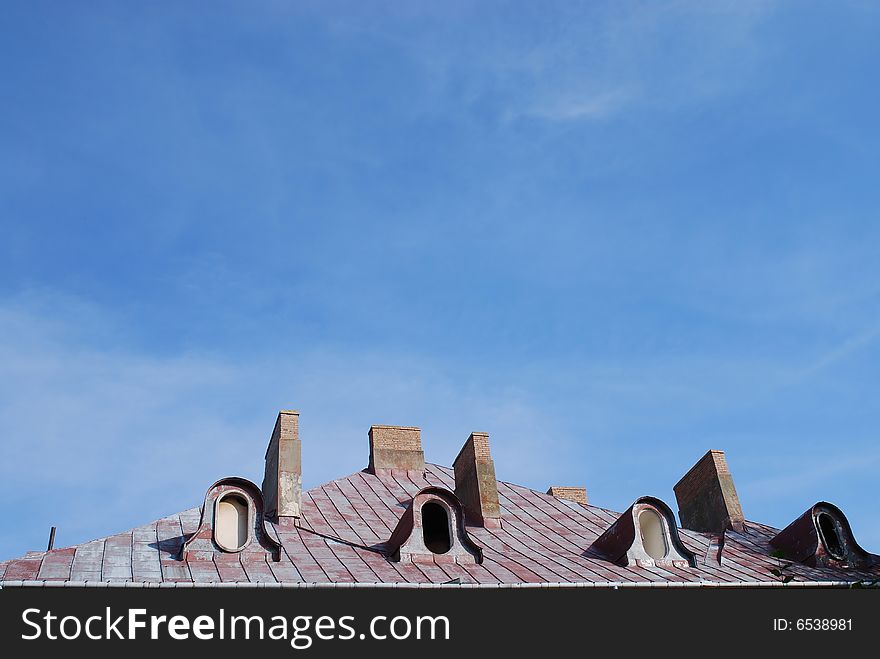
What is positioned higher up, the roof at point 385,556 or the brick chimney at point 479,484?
the brick chimney at point 479,484

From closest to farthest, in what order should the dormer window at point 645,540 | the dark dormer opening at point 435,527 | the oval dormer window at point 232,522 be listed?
1. the oval dormer window at point 232,522
2. the dark dormer opening at point 435,527
3. the dormer window at point 645,540

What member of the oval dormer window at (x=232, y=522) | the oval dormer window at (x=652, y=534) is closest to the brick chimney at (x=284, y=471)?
the oval dormer window at (x=232, y=522)

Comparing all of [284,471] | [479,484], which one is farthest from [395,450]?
[284,471]

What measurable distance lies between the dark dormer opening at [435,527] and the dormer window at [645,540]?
12.2 feet

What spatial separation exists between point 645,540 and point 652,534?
0.69 ft

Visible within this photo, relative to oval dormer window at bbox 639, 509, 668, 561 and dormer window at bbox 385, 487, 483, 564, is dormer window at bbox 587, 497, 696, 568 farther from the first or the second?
dormer window at bbox 385, 487, 483, 564

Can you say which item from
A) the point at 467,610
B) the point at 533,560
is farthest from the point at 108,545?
the point at 533,560

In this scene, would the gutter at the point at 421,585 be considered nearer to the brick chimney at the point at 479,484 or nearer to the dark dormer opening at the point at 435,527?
the dark dormer opening at the point at 435,527

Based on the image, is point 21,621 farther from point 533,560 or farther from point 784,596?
point 784,596

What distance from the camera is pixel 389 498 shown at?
26.1 m

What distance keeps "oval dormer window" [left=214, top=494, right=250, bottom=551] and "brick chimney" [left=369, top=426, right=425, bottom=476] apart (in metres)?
7.06

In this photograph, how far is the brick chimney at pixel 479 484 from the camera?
82.4 feet

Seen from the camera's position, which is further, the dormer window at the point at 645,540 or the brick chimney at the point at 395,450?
the brick chimney at the point at 395,450

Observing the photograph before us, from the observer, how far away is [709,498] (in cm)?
Answer: 2789
